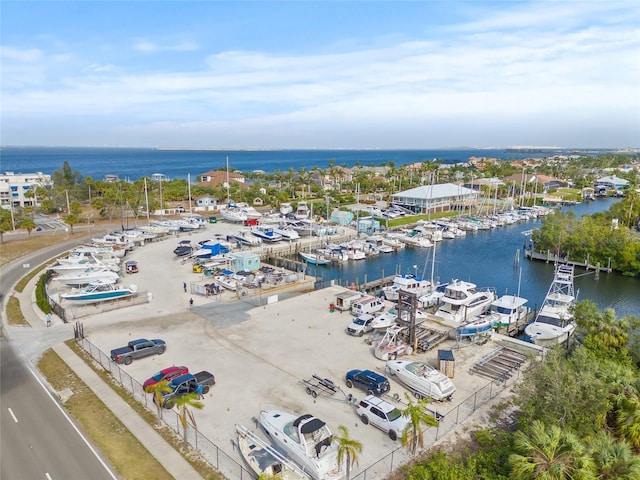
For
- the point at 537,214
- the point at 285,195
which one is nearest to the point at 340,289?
the point at 285,195

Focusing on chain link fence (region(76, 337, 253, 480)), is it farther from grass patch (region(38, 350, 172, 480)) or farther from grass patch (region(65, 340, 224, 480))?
grass patch (region(38, 350, 172, 480))

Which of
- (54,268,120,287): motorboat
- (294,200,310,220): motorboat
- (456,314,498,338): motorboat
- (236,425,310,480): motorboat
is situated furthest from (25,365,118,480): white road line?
(294,200,310,220): motorboat

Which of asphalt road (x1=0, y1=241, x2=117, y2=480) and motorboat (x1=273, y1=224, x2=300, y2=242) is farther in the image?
Answer: motorboat (x1=273, y1=224, x2=300, y2=242)

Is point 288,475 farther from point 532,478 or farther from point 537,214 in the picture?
point 537,214

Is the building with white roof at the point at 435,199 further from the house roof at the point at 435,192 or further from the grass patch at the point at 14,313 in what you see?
the grass patch at the point at 14,313

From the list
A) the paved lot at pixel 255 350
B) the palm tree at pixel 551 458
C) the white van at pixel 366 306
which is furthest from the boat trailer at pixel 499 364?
the white van at pixel 366 306
